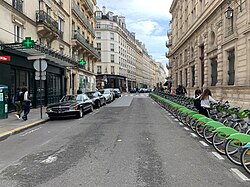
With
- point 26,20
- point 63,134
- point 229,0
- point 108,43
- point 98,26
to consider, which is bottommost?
point 63,134

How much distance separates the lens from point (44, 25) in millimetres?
19656

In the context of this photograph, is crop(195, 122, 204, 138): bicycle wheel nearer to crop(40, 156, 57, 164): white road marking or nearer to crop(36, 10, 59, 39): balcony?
crop(40, 156, 57, 164): white road marking

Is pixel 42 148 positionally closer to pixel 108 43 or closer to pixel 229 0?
pixel 229 0

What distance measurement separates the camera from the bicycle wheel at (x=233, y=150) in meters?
5.20

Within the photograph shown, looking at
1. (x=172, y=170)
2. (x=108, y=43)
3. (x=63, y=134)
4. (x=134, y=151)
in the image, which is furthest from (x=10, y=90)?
(x=108, y=43)

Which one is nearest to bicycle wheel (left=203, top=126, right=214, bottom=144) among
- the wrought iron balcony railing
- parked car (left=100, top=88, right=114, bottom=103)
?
the wrought iron balcony railing

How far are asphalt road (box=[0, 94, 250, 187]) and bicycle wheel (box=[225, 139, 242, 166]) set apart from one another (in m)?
0.15

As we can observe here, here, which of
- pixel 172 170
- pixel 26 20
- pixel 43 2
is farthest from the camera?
pixel 43 2

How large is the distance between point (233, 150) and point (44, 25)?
1781cm

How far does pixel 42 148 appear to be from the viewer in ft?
22.6

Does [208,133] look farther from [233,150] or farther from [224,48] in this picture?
[224,48]

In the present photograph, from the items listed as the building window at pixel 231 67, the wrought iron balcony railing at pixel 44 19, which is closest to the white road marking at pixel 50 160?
the wrought iron balcony railing at pixel 44 19

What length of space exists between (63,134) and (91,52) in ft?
96.9

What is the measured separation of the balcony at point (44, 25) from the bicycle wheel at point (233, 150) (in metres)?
17.6
